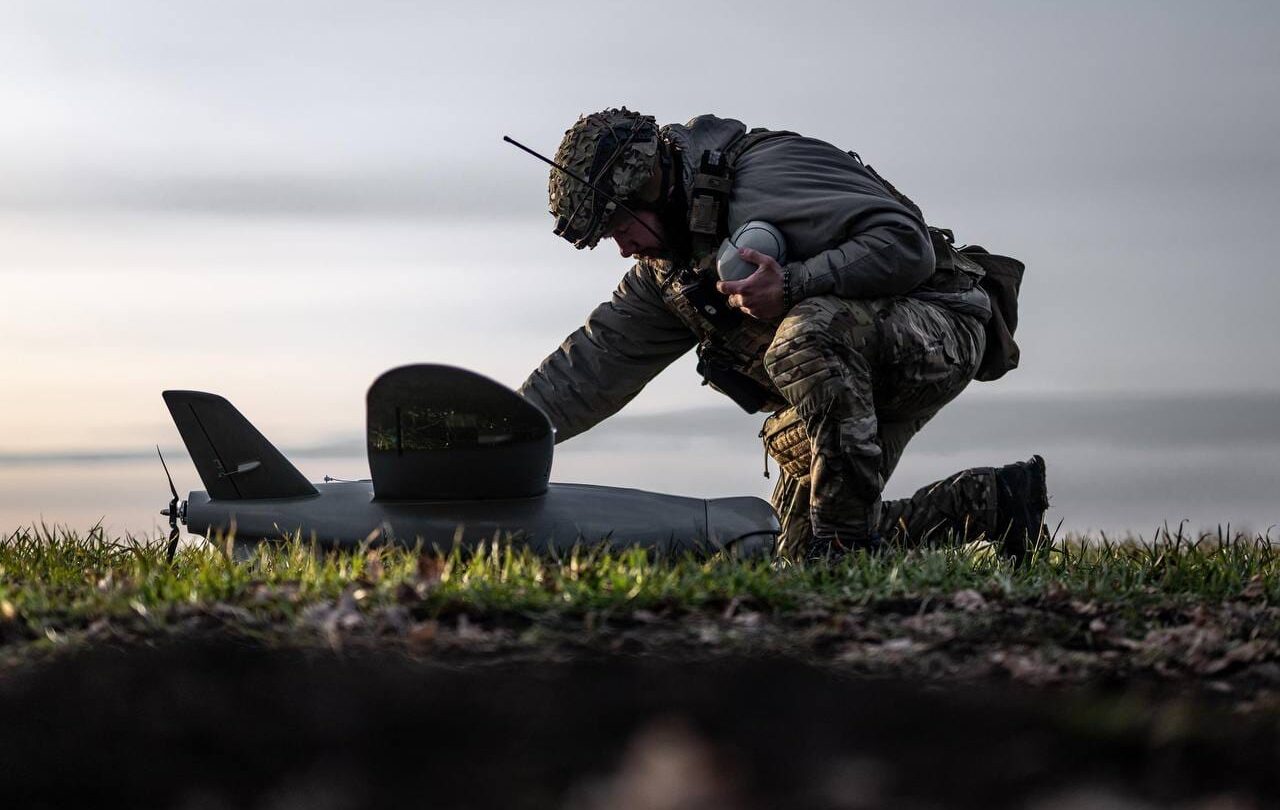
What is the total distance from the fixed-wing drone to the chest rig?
136cm

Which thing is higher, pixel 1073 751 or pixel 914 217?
pixel 914 217

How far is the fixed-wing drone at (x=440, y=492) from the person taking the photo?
5715 millimetres

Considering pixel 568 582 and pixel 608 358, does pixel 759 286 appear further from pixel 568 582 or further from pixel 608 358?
pixel 568 582

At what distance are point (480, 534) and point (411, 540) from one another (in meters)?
0.31

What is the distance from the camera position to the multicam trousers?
6363 mm

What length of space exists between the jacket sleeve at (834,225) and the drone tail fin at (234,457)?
2.59 meters

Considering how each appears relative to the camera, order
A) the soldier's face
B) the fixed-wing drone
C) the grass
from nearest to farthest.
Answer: the grass → the fixed-wing drone → the soldier's face

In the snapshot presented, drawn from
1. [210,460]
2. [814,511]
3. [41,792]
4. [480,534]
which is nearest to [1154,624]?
[814,511]

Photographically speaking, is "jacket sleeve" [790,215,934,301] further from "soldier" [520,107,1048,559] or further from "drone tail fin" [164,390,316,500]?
"drone tail fin" [164,390,316,500]

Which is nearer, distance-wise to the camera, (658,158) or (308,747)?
(308,747)

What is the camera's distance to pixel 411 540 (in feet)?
19.3

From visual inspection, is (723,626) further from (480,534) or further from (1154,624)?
(480,534)

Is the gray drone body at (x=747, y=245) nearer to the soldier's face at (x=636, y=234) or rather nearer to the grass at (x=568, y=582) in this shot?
the soldier's face at (x=636, y=234)

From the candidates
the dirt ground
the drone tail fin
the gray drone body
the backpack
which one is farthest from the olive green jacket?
the dirt ground
